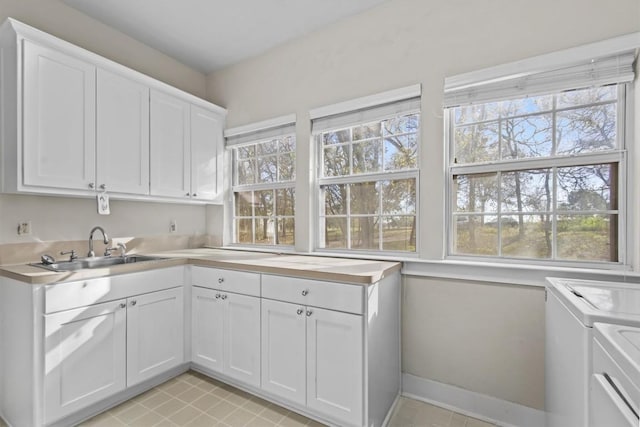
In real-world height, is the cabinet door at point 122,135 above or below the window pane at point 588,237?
above

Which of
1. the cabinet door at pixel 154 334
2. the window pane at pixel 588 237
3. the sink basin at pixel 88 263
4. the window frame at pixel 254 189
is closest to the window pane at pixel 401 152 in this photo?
the window frame at pixel 254 189

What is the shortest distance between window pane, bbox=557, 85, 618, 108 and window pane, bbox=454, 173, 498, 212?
53 cm

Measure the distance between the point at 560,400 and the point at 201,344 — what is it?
2181 millimetres

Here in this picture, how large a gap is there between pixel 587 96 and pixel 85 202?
3.41 meters

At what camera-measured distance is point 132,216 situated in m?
2.68

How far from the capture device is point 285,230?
2879 mm

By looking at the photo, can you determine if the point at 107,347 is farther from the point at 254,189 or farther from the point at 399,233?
the point at 399,233

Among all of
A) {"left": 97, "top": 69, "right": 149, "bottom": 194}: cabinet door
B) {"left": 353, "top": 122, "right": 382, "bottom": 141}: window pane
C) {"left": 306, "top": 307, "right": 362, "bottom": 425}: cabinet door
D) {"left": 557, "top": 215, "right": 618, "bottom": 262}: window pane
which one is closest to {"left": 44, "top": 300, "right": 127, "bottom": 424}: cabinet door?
{"left": 97, "top": 69, "right": 149, "bottom": 194}: cabinet door

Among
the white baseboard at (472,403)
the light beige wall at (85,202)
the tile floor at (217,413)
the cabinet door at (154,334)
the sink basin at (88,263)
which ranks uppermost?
the light beige wall at (85,202)

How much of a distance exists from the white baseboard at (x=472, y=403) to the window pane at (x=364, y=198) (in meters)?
1.22

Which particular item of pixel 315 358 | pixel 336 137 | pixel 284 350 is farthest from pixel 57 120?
pixel 315 358

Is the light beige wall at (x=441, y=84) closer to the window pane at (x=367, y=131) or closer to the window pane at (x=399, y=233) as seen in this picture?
the window pane at (x=399, y=233)

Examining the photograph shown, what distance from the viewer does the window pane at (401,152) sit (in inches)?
88.3

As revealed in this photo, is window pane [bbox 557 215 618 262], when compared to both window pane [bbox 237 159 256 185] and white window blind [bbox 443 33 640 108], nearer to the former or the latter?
white window blind [bbox 443 33 640 108]
